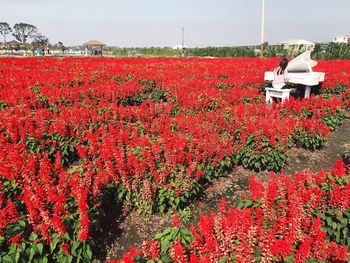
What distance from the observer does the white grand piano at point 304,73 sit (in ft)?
38.1

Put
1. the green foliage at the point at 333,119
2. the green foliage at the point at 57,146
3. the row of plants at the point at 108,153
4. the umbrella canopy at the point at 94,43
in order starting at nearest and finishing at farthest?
1. the row of plants at the point at 108,153
2. the green foliage at the point at 57,146
3. the green foliage at the point at 333,119
4. the umbrella canopy at the point at 94,43

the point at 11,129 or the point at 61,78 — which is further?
the point at 61,78

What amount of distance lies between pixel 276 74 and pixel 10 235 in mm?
10966

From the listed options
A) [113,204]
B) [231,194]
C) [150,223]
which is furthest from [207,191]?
[113,204]

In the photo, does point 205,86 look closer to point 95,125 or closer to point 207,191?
point 95,125

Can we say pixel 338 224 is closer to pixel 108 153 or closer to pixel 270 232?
pixel 270 232

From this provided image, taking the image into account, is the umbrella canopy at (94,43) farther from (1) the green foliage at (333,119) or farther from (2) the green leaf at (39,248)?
(2) the green leaf at (39,248)

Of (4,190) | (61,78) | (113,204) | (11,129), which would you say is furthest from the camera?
(61,78)

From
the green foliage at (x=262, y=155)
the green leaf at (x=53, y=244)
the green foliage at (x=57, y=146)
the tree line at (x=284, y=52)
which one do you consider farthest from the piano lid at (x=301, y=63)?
the tree line at (x=284, y=52)

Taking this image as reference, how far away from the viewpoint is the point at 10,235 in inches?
138

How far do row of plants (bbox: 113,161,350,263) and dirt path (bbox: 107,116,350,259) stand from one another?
1.21 feet

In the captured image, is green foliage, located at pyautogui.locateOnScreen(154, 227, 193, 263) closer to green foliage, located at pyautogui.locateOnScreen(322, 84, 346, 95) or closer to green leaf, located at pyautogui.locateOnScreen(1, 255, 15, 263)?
green leaf, located at pyautogui.locateOnScreen(1, 255, 15, 263)

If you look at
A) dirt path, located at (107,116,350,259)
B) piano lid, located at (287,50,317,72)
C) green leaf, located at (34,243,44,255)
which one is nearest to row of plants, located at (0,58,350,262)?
green leaf, located at (34,243,44,255)

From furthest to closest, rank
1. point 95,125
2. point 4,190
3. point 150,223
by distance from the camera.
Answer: point 95,125, point 150,223, point 4,190
